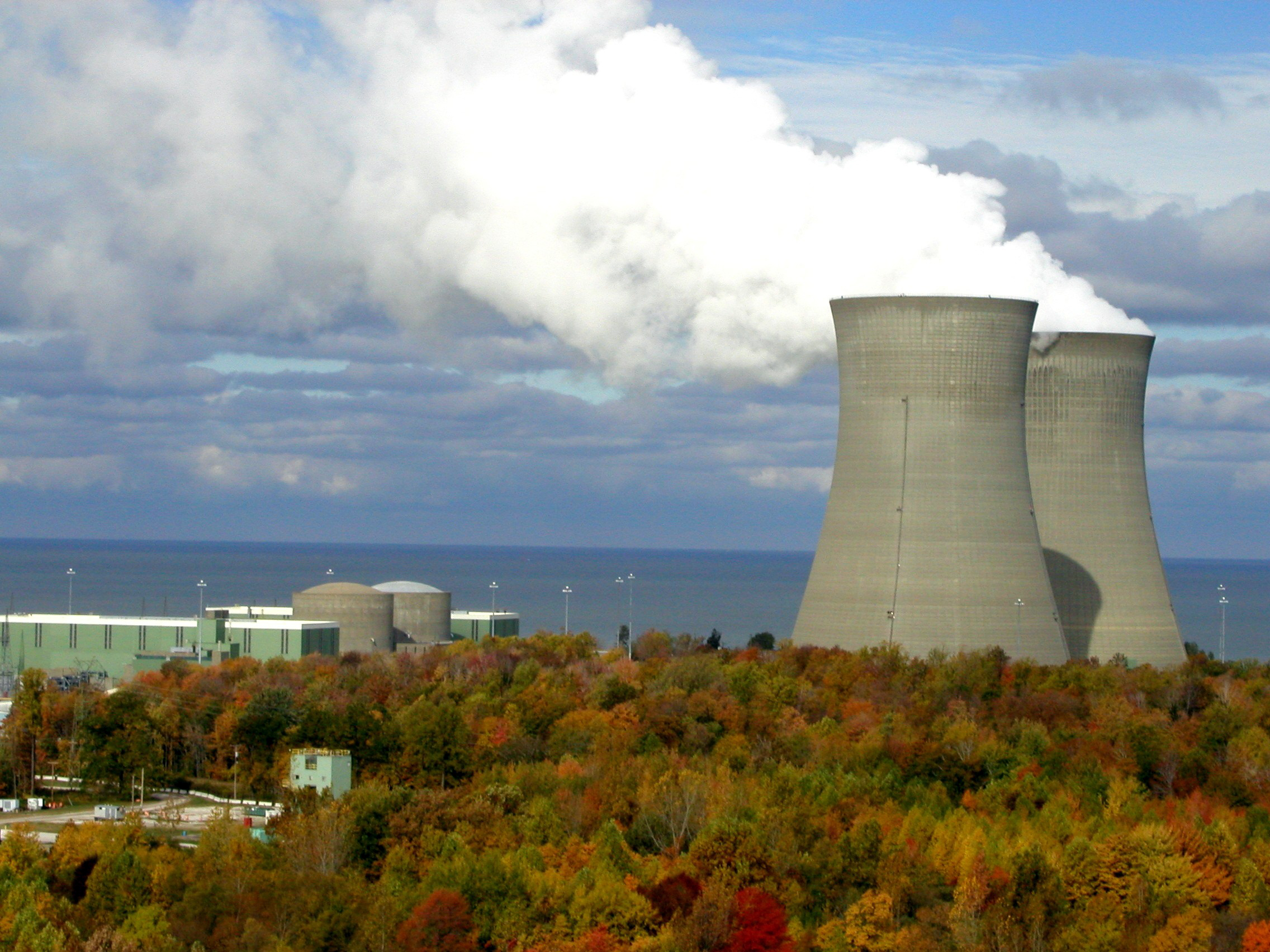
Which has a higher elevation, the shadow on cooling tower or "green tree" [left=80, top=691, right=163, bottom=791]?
the shadow on cooling tower

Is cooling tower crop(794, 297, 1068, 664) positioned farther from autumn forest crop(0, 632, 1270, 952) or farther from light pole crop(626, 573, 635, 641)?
light pole crop(626, 573, 635, 641)

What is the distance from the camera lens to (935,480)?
29344mm

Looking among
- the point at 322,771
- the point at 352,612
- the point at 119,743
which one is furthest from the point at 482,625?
the point at 322,771

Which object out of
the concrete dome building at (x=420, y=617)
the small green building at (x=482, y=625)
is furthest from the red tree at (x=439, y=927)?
the small green building at (x=482, y=625)

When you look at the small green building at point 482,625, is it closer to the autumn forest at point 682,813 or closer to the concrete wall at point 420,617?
the concrete wall at point 420,617

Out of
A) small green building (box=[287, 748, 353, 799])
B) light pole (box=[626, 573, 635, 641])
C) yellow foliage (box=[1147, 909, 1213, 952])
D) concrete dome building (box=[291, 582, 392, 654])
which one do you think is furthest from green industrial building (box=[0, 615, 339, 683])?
yellow foliage (box=[1147, 909, 1213, 952])

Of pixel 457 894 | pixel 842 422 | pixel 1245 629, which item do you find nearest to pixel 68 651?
pixel 842 422

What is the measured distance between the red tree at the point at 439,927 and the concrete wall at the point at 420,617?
30.7 m

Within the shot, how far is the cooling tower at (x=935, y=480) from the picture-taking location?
29234 millimetres

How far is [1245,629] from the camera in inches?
3226

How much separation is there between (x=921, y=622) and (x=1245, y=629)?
56.6 m

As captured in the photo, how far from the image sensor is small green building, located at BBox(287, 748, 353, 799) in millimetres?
25719

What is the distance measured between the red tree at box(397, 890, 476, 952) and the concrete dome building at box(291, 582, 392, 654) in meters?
27.2

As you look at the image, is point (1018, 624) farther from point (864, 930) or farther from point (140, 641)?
point (140, 641)
